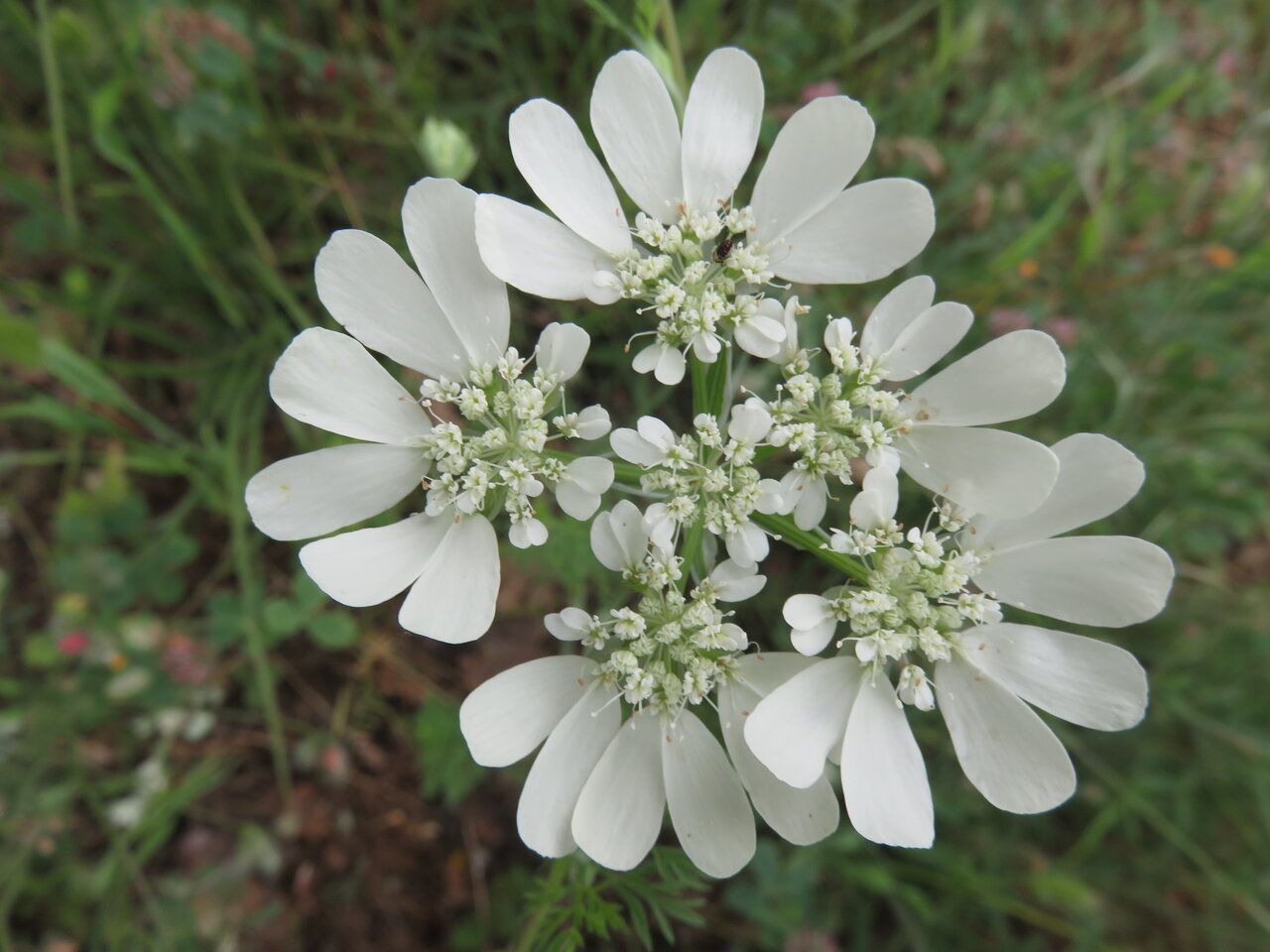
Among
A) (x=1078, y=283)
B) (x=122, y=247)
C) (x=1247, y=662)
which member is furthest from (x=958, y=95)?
(x=122, y=247)

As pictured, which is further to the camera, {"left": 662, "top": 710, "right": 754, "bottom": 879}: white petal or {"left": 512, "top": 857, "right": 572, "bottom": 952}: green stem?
{"left": 512, "top": 857, "right": 572, "bottom": 952}: green stem

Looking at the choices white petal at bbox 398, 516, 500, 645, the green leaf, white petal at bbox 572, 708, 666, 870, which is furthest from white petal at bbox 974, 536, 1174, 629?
the green leaf

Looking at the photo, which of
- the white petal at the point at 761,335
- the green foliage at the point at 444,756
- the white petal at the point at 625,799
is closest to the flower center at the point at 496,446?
the white petal at the point at 761,335

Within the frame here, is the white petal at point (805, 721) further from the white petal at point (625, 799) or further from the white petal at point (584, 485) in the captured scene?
the white petal at point (584, 485)

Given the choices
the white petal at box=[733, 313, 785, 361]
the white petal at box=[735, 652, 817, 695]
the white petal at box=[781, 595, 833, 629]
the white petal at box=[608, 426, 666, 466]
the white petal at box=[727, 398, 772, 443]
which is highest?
the white petal at box=[733, 313, 785, 361]

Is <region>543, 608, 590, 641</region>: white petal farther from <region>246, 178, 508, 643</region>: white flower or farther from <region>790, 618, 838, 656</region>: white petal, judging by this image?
<region>790, 618, 838, 656</region>: white petal

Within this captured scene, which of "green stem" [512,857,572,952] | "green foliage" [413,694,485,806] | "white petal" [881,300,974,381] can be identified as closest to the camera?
"white petal" [881,300,974,381]
